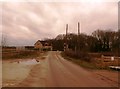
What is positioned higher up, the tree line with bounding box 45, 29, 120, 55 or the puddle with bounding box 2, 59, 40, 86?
the tree line with bounding box 45, 29, 120, 55

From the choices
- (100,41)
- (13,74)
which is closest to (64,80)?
(13,74)

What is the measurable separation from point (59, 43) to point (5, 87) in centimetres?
11129

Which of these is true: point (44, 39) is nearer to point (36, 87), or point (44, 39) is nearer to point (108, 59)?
point (108, 59)

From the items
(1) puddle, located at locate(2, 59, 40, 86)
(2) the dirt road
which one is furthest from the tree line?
(2) the dirt road

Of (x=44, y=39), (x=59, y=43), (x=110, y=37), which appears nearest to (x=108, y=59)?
(x=110, y=37)

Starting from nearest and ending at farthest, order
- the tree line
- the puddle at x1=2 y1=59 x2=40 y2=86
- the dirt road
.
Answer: the dirt road
the puddle at x1=2 y1=59 x2=40 y2=86
the tree line

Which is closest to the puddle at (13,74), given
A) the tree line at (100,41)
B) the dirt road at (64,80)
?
the dirt road at (64,80)

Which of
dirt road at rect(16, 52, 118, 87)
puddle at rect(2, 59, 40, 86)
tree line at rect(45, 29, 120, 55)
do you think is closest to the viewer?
dirt road at rect(16, 52, 118, 87)

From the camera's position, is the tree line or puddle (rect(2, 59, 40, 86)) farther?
the tree line

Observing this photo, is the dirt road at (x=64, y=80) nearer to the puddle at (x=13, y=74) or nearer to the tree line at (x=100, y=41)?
the puddle at (x=13, y=74)

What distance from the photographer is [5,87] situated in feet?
36.1

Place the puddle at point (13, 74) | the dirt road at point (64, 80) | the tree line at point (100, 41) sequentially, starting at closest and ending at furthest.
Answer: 1. the dirt road at point (64, 80)
2. the puddle at point (13, 74)
3. the tree line at point (100, 41)

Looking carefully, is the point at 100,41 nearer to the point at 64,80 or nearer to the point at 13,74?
the point at 13,74

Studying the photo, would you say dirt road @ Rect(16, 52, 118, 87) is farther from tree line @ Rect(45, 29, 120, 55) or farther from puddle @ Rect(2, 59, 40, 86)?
tree line @ Rect(45, 29, 120, 55)
